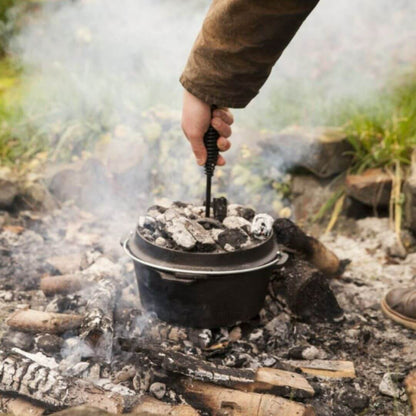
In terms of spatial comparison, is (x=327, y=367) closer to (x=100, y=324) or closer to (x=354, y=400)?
(x=354, y=400)

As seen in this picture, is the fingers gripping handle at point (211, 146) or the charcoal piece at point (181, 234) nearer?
the fingers gripping handle at point (211, 146)

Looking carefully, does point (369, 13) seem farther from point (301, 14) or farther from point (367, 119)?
point (301, 14)

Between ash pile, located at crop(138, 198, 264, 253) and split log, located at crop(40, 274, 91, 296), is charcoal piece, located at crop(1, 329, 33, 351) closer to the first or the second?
split log, located at crop(40, 274, 91, 296)

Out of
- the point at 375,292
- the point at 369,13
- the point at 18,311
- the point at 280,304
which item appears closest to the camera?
the point at 18,311

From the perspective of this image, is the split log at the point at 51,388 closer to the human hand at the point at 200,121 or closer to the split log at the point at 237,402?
the split log at the point at 237,402

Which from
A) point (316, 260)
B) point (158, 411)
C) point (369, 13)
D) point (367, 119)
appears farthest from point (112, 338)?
point (369, 13)

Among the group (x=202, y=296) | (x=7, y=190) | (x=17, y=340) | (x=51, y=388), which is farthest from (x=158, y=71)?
(x=51, y=388)

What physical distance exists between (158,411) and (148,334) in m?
0.58

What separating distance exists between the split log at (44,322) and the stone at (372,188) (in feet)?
7.62

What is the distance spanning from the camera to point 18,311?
239cm

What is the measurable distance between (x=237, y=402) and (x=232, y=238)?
28.0 inches

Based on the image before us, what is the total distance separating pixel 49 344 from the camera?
2.20 meters

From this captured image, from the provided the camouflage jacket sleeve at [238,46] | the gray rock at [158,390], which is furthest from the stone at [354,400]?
the camouflage jacket sleeve at [238,46]

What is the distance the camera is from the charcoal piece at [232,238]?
2.22 metres
